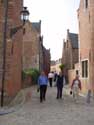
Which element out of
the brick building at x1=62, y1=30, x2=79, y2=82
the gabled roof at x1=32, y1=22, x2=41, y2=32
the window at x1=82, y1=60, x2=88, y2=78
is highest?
the gabled roof at x1=32, y1=22, x2=41, y2=32

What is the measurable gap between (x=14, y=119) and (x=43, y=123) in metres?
1.49

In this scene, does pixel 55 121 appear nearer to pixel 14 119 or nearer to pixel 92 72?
pixel 14 119

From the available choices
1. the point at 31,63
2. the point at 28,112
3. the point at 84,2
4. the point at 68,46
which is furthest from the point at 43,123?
the point at 68,46

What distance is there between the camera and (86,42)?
102ft

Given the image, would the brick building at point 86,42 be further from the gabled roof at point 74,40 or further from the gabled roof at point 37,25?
the gabled roof at point 37,25

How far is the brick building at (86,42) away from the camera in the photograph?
29.1 m

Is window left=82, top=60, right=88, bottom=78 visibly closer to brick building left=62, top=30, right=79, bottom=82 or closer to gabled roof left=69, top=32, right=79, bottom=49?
brick building left=62, top=30, right=79, bottom=82

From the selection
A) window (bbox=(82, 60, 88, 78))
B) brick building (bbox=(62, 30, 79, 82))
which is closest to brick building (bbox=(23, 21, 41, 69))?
brick building (bbox=(62, 30, 79, 82))

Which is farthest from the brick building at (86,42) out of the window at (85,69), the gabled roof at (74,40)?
the gabled roof at (74,40)

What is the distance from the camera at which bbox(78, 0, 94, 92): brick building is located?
29.1 metres

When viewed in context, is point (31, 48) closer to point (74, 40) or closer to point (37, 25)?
point (74, 40)

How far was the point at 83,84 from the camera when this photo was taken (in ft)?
104

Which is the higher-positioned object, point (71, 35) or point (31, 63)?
point (71, 35)

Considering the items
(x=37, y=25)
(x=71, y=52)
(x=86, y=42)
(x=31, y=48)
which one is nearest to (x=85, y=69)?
(x=86, y=42)
